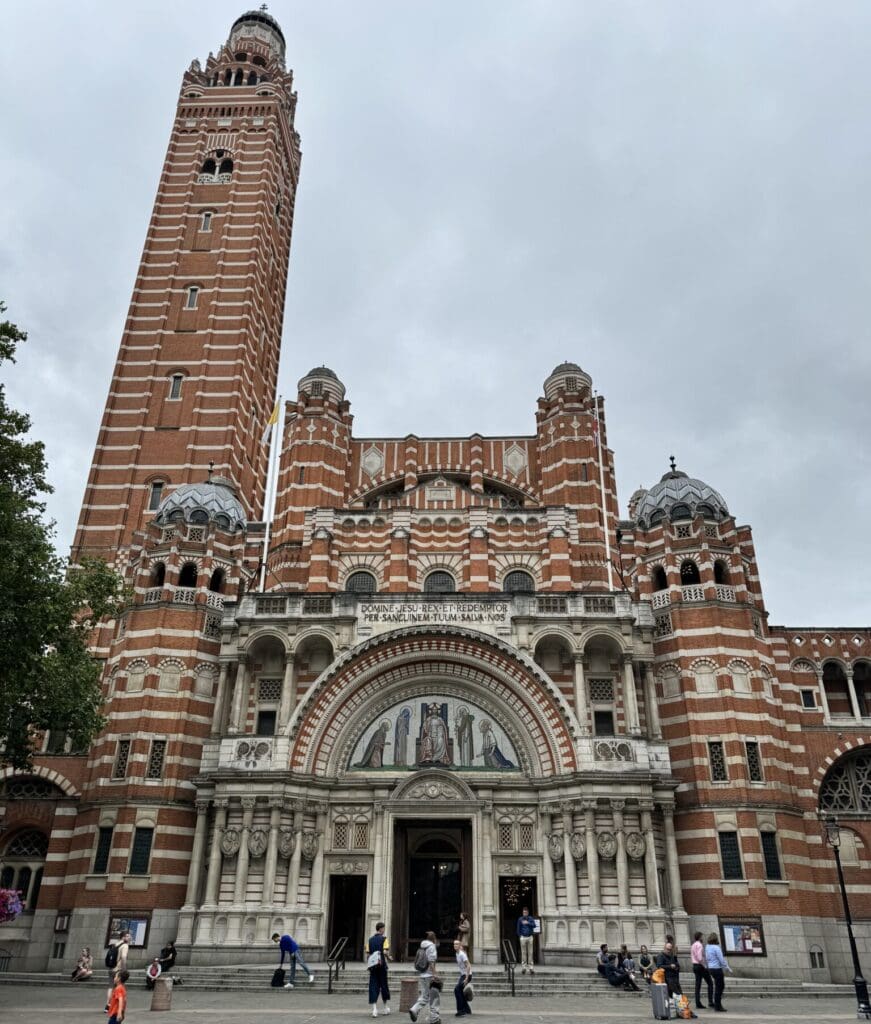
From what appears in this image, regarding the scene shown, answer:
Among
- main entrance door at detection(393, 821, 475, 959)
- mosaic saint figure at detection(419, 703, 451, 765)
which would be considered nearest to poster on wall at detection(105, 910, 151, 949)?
main entrance door at detection(393, 821, 475, 959)

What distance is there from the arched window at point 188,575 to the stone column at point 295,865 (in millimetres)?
10958

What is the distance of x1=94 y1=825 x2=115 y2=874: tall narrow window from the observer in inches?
1176

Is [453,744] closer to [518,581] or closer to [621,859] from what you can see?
[621,859]

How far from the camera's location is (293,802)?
95.9ft

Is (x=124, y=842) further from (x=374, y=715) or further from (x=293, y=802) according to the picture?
(x=374, y=715)

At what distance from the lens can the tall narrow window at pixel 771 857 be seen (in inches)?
1132

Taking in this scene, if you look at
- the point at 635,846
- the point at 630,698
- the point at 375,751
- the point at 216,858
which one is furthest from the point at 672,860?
the point at 216,858

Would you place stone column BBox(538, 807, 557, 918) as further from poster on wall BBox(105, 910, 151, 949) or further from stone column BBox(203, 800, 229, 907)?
poster on wall BBox(105, 910, 151, 949)

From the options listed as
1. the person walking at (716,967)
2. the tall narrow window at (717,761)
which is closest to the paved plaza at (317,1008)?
the person walking at (716,967)

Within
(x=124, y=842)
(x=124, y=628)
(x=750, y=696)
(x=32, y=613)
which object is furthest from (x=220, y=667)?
(x=750, y=696)

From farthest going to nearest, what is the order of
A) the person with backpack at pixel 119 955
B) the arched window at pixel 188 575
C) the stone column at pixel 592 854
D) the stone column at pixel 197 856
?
the arched window at pixel 188 575 → the stone column at pixel 197 856 → the stone column at pixel 592 854 → the person with backpack at pixel 119 955

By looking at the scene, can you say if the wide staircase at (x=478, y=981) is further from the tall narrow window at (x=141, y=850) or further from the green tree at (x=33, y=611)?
the green tree at (x=33, y=611)

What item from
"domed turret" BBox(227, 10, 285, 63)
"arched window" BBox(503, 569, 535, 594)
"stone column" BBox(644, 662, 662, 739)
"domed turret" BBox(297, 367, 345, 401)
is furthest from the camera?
→ "domed turret" BBox(227, 10, 285, 63)

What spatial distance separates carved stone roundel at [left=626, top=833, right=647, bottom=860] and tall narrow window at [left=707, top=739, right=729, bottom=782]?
3.92 meters
